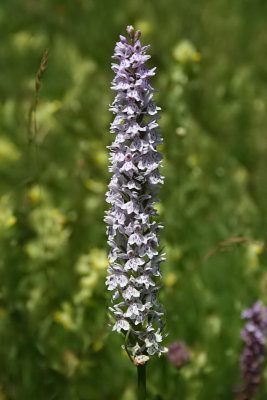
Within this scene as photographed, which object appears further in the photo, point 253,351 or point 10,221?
point 10,221

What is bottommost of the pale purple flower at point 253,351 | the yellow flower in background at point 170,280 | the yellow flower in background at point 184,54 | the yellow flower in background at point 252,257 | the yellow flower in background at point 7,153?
the pale purple flower at point 253,351

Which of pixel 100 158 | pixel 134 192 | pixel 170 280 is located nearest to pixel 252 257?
pixel 170 280

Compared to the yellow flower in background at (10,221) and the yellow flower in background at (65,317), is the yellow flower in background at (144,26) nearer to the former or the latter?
the yellow flower in background at (10,221)

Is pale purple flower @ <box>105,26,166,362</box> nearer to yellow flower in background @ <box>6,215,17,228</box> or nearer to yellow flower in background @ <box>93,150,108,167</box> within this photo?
yellow flower in background @ <box>6,215,17,228</box>

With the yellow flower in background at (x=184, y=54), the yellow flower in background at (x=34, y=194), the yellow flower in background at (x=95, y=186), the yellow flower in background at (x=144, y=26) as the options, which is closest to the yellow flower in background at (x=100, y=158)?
the yellow flower in background at (x=95, y=186)

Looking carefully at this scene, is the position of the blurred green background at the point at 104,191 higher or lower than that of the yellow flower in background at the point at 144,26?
lower

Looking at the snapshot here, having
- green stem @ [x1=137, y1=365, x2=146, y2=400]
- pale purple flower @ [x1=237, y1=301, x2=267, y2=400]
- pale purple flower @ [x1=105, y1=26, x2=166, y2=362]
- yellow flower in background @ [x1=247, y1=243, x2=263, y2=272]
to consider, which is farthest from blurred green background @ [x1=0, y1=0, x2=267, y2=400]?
pale purple flower @ [x1=105, y1=26, x2=166, y2=362]

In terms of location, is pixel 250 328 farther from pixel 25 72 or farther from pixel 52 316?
pixel 25 72

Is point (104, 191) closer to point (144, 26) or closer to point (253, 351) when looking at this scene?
point (253, 351)
